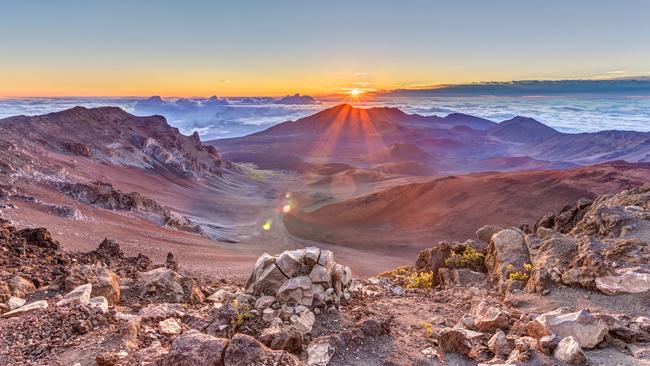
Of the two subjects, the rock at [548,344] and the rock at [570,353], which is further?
the rock at [548,344]

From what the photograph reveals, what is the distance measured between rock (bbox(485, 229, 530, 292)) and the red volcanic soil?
2556cm

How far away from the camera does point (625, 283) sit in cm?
712

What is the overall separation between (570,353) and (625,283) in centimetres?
303

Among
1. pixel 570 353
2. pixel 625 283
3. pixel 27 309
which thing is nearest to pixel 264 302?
pixel 27 309

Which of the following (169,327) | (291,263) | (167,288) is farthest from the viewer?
(167,288)

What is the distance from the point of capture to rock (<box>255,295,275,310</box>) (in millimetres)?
6988

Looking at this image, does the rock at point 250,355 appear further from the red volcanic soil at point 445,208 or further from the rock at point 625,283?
the red volcanic soil at point 445,208

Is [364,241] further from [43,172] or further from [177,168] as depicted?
[177,168]

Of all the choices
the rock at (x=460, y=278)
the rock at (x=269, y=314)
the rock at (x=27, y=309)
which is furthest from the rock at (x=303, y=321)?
the rock at (x=460, y=278)

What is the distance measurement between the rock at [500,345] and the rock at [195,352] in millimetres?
3518

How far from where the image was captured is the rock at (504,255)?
9341 millimetres

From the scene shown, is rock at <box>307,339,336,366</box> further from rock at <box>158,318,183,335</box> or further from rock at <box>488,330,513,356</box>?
rock at <box>488,330,513,356</box>

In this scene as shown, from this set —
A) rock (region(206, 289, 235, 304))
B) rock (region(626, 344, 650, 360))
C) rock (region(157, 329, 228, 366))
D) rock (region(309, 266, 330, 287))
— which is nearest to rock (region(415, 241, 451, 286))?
rock (region(309, 266, 330, 287))

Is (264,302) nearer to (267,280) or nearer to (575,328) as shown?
(267,280)
